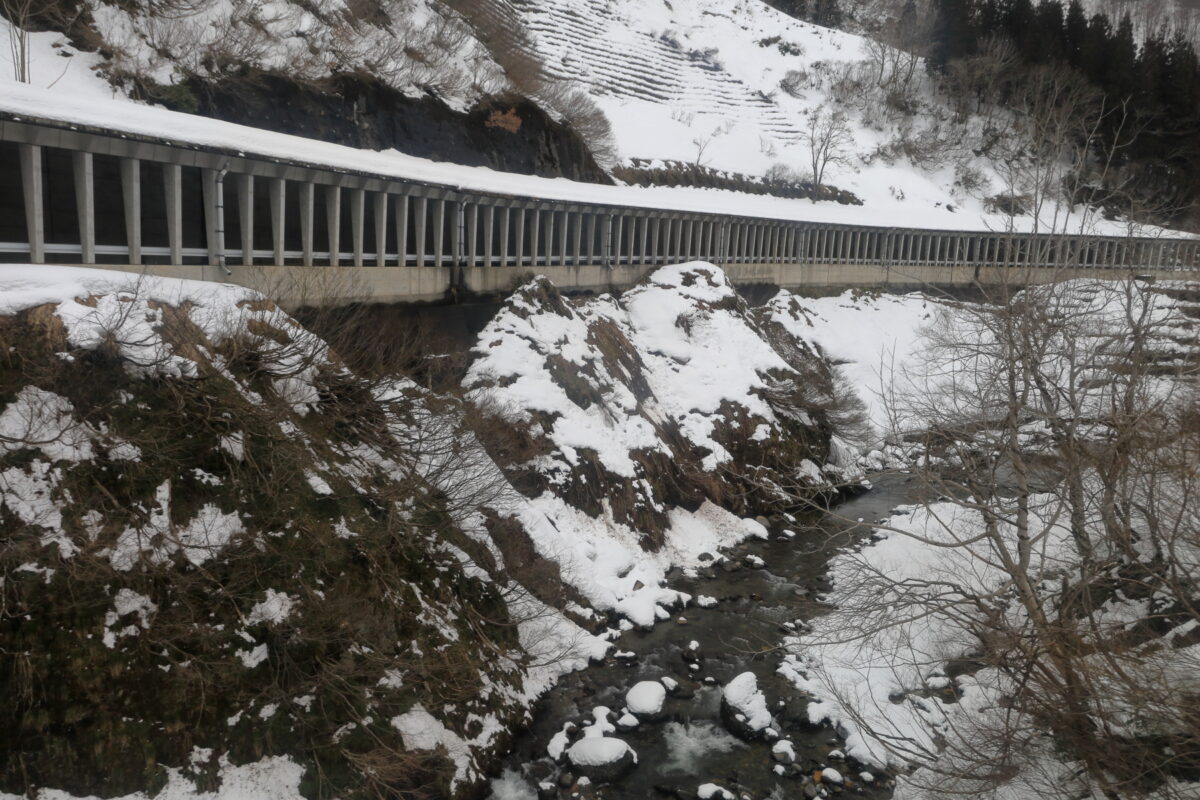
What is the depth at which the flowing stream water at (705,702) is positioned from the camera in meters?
13.6

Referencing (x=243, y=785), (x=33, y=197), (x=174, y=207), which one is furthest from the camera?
(x=174, y=207)

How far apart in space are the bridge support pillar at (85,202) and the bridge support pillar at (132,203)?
0.67m

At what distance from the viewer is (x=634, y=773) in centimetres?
1391

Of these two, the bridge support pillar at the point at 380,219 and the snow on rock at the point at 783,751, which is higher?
the bridge support pillar at the point at 380,219

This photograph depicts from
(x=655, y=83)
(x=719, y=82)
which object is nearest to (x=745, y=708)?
(x=655, y=83)

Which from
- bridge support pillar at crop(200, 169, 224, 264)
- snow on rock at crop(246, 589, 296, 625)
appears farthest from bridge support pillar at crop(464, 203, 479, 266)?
snow on rock at crop(246, 589, 296, 625)

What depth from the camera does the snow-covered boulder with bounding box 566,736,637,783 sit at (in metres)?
13.6

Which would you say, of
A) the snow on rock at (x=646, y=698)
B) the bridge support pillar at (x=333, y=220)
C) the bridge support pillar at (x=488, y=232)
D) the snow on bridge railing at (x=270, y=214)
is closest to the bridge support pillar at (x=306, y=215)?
the snow on bridge railing at (x=270, y=214)

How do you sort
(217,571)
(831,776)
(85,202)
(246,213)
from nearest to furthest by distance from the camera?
(217,571) → (831,776) → (85,202) → (246,213)

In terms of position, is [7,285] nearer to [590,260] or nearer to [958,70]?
[590,260]

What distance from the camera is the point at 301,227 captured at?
2088 centimetres

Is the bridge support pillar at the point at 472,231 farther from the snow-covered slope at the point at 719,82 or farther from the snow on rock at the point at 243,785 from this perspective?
the snow-covered slope at the point at 719,82

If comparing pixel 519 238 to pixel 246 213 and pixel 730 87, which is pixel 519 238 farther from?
pixel 730 87

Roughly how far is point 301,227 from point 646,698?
14519 mm
